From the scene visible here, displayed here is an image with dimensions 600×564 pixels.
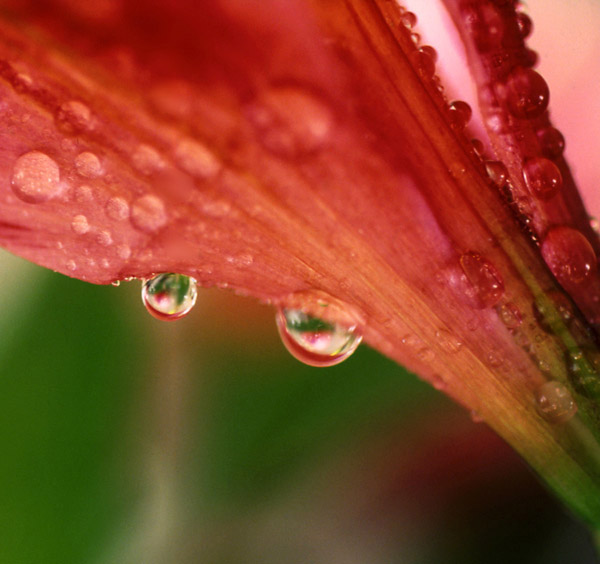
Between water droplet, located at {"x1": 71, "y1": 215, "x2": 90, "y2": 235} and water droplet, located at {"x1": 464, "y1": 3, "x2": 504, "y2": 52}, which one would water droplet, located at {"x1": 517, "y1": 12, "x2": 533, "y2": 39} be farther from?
water droplet, located at {"x1": 71, "y1": 215, "x2": 90, "y2": 235}

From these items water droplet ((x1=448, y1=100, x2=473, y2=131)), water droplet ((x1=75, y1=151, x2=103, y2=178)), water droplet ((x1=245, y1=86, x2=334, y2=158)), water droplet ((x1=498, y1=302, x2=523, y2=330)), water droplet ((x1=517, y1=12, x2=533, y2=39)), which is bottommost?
water droplet ((x1=75, y1=151, x2=103, y2=178))

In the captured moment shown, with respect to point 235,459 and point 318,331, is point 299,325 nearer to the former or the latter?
point 318,331

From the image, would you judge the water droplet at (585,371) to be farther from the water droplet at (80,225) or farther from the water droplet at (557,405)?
the water droplet at (80,225)

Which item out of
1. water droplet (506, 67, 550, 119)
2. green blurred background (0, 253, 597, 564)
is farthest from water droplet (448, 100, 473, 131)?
green blurred background (0, 253, 597, 564)

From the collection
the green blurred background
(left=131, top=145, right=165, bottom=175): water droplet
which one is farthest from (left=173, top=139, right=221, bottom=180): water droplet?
the green blurred background

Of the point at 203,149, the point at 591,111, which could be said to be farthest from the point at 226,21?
the point at 591,111

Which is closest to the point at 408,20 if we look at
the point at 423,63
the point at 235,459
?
the point at 423,63

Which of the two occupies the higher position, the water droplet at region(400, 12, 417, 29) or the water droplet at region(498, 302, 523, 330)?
the water droplet at region(400, 12, 417, 29)
